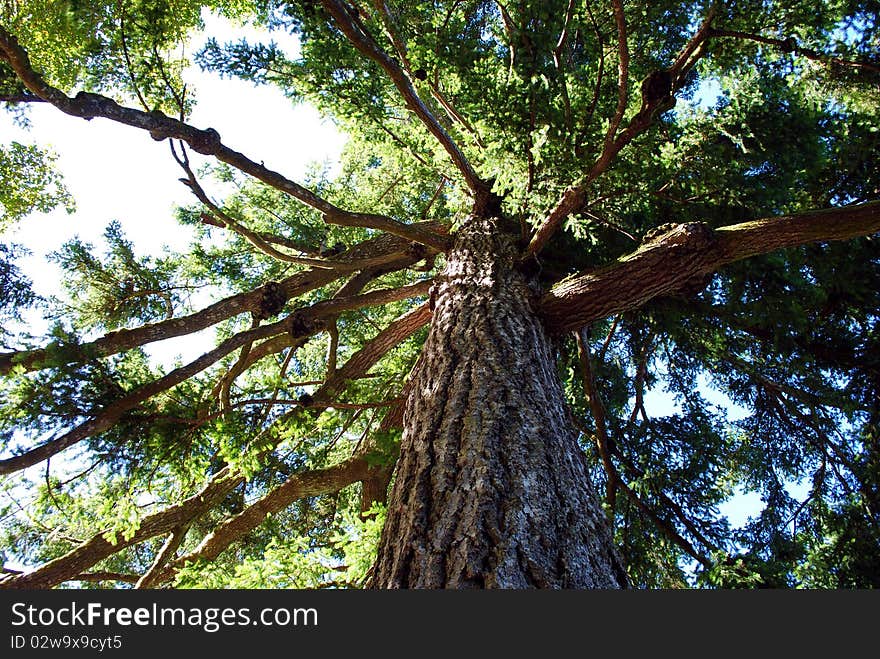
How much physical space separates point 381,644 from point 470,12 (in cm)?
660

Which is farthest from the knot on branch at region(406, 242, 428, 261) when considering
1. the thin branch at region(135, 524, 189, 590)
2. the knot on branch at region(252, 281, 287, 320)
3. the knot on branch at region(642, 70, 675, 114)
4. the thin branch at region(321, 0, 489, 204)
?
the thin branch at region(135, 524, 189, 590)

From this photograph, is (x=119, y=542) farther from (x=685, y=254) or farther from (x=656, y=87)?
(x=656, y=87)

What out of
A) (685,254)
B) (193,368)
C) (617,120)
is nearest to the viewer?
(617,120)

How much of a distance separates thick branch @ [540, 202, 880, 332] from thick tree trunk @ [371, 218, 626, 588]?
47cm

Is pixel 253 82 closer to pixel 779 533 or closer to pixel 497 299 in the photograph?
pixel 497 299

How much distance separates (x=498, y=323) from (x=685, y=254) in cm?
141

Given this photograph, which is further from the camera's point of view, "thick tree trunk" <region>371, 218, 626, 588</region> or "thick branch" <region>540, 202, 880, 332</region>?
"thick branch" <region>540, 202, 880, 332</region>

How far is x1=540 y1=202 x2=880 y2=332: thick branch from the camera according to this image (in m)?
3.62

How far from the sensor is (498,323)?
3.76m

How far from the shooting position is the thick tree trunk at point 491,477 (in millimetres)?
1951

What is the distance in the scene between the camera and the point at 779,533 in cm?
567

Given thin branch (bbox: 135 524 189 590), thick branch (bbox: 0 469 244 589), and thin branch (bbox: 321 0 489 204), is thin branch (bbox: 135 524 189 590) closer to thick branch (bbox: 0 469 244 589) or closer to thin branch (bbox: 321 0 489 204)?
thick branch (bbox: 0 469 244 589)

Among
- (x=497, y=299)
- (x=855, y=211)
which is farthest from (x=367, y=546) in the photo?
(x=855, y=211)

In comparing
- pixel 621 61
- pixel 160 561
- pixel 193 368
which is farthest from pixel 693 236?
pixel 160 561
